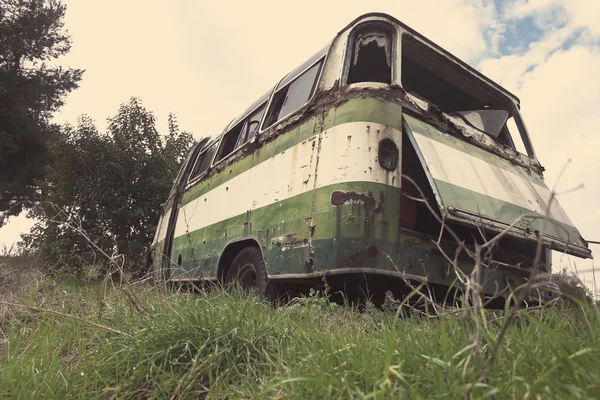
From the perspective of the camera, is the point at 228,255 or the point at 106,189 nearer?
the point at 228,255

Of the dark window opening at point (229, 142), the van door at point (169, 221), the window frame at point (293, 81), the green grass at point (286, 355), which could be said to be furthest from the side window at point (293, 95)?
the van door at point (169, 221)

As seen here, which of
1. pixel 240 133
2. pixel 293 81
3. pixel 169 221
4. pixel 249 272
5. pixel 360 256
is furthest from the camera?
pixel 169 221

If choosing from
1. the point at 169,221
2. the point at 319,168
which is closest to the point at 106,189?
the point at 169,221

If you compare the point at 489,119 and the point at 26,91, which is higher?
the point at 26,91

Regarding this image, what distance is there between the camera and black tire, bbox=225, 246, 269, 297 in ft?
11.2

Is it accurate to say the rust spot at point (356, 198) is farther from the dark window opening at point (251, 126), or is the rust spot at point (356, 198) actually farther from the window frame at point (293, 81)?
the dark window opening at point (251, 126)

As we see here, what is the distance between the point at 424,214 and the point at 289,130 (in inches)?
52.6

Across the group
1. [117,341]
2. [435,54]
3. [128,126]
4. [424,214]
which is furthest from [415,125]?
[128,126]

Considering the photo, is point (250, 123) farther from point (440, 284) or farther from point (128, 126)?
point (128, 126)

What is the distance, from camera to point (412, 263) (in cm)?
279

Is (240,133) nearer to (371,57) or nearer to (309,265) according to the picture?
(371,57)

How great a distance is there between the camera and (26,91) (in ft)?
48.9

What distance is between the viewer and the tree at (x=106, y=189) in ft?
27.3

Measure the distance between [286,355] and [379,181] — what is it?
4.39 feet
